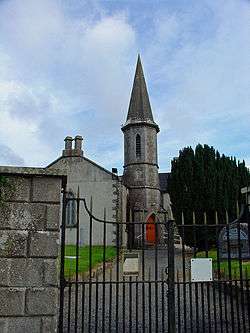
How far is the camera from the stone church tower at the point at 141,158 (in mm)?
30281

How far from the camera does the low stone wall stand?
13.4 ft

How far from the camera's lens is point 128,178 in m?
31.2

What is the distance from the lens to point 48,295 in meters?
4.17

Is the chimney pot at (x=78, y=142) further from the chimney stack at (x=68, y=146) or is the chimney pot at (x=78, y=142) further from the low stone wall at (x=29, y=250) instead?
the low stone wall at (x=29, y=250)

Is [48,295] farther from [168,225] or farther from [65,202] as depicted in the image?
[168,225]

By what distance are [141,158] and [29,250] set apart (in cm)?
2699

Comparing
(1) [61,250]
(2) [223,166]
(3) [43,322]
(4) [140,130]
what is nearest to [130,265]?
(1) [61,250]

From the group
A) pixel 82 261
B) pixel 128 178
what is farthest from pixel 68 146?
pixel 82 261

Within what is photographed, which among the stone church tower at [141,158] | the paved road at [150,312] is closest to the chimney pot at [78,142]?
the stone church tower at [141,158]

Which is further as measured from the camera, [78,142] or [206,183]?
[78,142]

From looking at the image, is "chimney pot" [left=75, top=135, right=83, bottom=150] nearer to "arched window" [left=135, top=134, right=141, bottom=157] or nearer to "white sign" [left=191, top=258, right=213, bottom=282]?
"arched window" [left=135, top=134, right=141, bottom=157]

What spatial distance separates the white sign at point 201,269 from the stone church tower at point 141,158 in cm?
2465

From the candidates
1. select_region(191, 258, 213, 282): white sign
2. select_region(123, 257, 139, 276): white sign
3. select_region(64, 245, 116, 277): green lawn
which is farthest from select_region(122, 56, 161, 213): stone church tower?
select_region(191, 258, 213, 282): white sign

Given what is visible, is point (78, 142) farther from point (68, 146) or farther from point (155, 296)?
point (155, 296)
